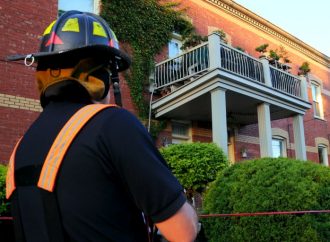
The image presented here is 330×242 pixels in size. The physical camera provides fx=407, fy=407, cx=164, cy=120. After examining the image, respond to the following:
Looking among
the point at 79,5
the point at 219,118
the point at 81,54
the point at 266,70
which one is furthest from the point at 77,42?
the point at 266,70

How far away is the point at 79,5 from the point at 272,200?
8406 millimetres

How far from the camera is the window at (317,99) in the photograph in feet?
68.7

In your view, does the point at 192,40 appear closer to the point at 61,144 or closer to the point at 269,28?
the point at 269,28

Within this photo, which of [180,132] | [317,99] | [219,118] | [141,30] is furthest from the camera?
[317,99]

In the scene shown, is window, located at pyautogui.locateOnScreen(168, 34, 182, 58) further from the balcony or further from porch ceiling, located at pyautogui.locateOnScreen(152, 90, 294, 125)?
porch ceiling, located at pyautogui.locateOnScreen(152, 90, 294, 125)

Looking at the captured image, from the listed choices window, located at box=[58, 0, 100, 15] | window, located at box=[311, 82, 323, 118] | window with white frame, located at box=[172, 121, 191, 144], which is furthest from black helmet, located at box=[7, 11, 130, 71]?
window, located at box=[311, 82, 323, 118]

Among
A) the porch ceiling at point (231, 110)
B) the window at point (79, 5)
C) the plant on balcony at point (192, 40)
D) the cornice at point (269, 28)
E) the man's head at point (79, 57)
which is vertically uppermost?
the cornice at point (269, 28)

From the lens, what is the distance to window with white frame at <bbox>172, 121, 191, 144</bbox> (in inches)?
512

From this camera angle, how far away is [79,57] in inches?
59.4

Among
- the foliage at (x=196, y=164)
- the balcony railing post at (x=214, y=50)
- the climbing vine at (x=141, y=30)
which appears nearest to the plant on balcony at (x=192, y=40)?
the climbing vine at (x=141, y=30)

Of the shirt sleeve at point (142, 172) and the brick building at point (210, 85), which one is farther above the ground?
the brick building at point (210, 85)

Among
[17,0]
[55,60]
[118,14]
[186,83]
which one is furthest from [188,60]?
[55,60]

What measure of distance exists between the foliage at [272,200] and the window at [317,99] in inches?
628

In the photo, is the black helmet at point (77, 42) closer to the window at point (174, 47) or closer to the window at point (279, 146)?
the window at point (174, 47)
